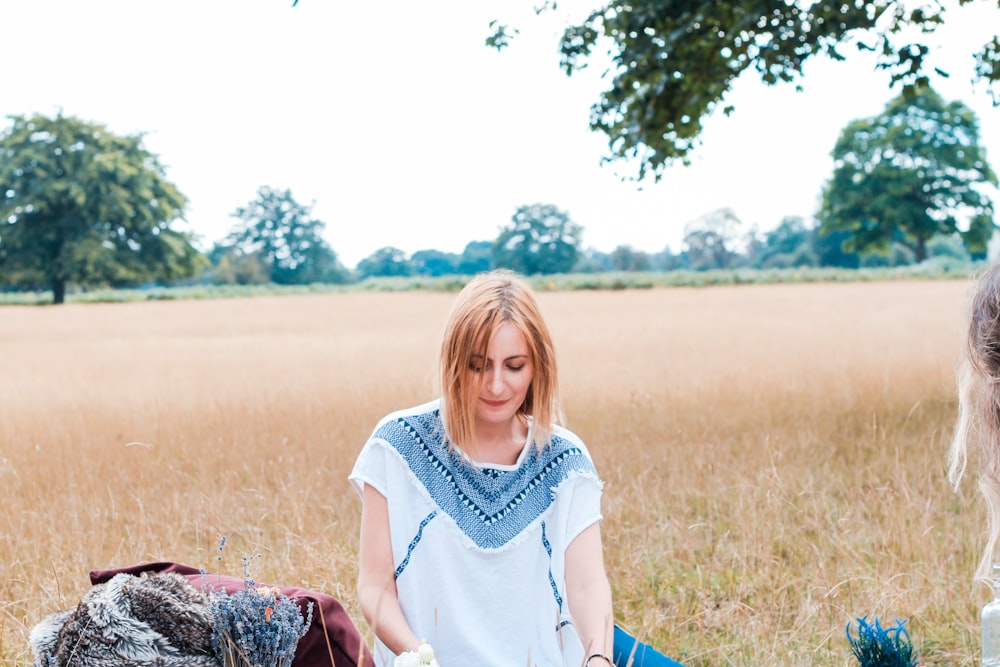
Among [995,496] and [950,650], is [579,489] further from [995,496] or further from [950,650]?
[950,650]

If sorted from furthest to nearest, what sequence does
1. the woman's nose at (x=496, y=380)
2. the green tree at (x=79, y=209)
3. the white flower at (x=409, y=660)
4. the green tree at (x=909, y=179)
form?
the green tree at (x=909, y=179), the green tree at (x=79, y=209), the woman's nose at (x=496, y=380), the white flower at (x=409, y=660)

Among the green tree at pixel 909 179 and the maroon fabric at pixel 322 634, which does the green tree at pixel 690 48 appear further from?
the green tree at pixel 909 179

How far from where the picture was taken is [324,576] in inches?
156

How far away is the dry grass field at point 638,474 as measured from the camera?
388 cm

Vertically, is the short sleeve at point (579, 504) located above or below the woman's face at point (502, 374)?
below

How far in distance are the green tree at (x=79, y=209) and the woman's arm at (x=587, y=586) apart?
33.0m

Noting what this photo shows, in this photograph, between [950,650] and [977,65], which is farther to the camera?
[977,65]

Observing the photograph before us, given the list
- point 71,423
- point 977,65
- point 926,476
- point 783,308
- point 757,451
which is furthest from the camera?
point 783,308

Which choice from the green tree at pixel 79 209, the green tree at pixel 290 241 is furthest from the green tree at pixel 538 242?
the green tree at pixel 79 209

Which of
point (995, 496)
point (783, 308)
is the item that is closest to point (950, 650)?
point (995, 496)

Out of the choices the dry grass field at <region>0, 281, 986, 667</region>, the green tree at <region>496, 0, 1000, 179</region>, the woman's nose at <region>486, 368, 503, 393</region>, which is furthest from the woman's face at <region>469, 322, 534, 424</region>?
the green tree at <region>496, 0, 1000, 179</region>

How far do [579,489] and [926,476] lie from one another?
156 inches

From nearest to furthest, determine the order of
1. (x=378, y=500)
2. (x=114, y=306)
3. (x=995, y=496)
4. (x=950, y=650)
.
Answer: (x=995, y=496), (x=378, y=500), (x=950, y=650), (x=114, y=306)

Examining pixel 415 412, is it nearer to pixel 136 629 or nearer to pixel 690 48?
pixel 136 629
